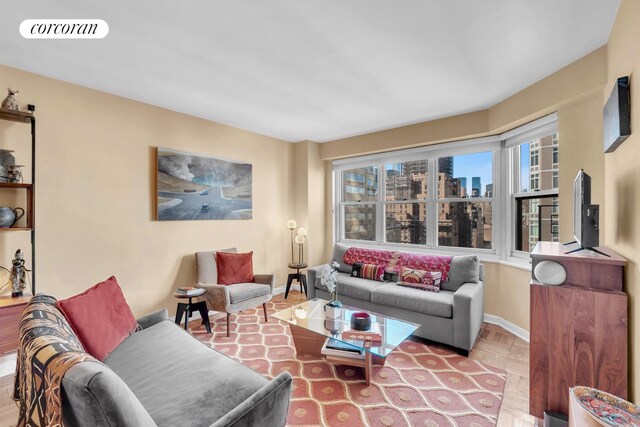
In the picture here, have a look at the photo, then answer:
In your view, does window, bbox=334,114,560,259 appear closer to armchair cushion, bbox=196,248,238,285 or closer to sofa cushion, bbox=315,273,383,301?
sofa cushion, bbox=315,273,383,301

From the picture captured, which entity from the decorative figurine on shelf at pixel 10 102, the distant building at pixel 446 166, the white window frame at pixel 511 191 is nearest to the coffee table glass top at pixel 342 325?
the white window frame at pixel 511 191

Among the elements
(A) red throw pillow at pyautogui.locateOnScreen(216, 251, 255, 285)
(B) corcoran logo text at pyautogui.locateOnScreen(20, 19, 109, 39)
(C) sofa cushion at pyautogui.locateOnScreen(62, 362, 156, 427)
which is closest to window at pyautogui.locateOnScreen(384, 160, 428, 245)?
(A) red throw pillow at pyautogui.locateOnScreen(216, 251, 255, 285)

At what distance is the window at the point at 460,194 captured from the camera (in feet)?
10.3

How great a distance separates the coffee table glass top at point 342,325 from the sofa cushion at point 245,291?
25.5 inches

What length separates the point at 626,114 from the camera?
1541 mm

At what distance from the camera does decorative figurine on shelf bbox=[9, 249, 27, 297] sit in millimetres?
2271

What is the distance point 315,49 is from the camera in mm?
2152

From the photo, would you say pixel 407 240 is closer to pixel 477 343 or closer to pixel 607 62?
pixel 477 343

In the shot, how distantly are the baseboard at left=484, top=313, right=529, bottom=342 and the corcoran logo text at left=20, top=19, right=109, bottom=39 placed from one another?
452cm

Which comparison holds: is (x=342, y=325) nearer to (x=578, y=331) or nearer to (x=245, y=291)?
(x=245, y=291)

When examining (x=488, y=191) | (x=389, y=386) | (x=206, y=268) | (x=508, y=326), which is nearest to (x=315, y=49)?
(x=389, y=386)

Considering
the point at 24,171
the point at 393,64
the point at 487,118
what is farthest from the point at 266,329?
the point at 487,118

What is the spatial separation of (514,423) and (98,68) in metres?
4.11

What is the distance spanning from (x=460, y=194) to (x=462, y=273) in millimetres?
1216
